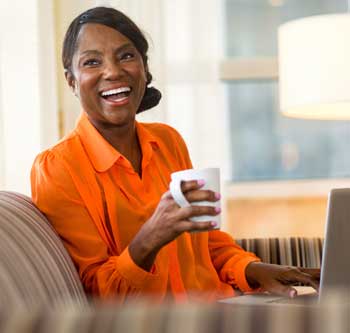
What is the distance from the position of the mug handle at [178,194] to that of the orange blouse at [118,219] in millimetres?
211

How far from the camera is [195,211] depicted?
1443 mm

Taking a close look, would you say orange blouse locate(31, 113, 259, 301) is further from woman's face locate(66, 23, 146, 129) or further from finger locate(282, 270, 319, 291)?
finger locate(282, 270, 319, 291)

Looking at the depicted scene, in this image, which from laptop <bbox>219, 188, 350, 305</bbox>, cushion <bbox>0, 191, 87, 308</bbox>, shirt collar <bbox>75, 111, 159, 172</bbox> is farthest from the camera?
shirt collar <bbox>75, 111, 159, 172</bbox>

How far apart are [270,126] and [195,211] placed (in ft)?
7.83

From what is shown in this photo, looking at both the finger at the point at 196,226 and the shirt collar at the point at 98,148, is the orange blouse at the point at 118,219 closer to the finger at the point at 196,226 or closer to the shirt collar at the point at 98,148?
the shirt collar at the point at 98,148

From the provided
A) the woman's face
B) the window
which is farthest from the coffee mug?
the window

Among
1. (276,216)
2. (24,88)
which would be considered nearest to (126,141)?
(24,88)

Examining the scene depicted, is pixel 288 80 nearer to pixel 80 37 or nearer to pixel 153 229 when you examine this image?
pixel 80 37

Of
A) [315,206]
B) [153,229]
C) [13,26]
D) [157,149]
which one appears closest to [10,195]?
[153,229]

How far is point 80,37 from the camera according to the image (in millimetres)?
1874

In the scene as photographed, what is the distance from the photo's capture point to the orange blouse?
1.69m

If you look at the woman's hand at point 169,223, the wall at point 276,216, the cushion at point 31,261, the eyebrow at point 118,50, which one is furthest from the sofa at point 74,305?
the wall at point 276,216

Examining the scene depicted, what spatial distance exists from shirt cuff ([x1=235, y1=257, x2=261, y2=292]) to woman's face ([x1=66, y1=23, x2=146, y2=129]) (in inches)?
15.1

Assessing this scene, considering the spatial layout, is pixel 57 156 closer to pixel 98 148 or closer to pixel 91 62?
pixel 98 148
